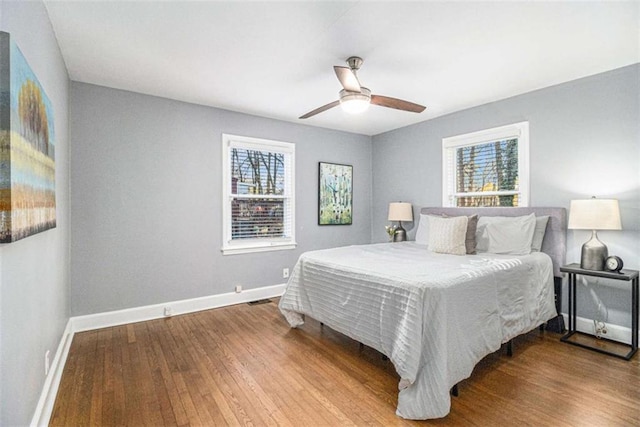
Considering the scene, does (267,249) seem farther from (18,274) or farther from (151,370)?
(18,274)

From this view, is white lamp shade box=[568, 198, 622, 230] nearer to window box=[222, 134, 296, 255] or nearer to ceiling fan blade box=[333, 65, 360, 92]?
ceiling fan blade box=[333, 65, 360, 92]

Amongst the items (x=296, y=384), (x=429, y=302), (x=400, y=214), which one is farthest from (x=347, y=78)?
(x=400, y=214)

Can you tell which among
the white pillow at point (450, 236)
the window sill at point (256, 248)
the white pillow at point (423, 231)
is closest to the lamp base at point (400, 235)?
the white pillow at point (423, 231)

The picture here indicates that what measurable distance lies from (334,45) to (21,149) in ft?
6.77

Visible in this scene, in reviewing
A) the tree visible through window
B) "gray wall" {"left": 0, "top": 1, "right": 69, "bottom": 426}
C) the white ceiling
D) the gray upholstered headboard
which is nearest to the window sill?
the tree visible through window

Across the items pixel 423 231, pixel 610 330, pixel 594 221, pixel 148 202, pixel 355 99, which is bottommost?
pixel 610 330

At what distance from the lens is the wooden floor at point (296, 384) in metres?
1.82

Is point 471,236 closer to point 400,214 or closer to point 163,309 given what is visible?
point 400,214

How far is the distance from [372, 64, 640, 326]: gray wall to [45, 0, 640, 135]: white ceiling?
187 millimetres

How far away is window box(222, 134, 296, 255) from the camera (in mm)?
4012

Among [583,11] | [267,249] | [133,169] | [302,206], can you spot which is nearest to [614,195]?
[583,11]

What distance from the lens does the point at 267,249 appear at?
432cm

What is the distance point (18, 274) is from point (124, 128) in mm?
2386

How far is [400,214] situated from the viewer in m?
4.60
